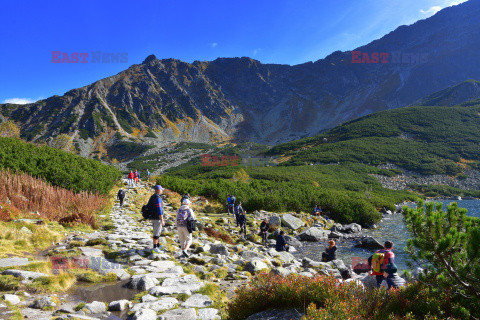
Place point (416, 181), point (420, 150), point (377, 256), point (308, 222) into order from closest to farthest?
point (377, 256)
point (308, 222)
point (416, 181)
point (420, 150)

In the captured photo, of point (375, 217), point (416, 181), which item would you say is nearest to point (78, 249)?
point (375, 217)

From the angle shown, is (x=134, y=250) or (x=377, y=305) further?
(x=134, y=250)

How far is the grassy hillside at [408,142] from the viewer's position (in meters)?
83.9

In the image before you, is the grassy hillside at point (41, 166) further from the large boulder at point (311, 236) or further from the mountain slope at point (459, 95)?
the mountain slope at point (459, 95)

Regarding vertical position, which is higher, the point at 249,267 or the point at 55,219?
the point at 55,219

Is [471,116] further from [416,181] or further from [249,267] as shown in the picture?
[249,267]

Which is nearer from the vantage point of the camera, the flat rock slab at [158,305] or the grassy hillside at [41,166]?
the flat rock slab at [158,305]

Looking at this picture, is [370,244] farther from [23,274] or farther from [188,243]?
[23,274]

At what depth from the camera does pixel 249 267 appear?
8312 mm

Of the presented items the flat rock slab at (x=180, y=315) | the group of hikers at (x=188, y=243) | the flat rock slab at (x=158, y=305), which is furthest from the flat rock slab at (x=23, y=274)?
the group of hikers at (x=188, y=243)

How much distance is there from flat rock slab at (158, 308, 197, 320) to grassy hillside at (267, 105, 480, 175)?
270 ft

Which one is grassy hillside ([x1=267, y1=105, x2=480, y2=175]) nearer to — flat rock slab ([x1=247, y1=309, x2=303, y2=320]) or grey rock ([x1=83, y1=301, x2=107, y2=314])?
flat rock slab ([x1=247, y1=309, x2=303, y2=320])

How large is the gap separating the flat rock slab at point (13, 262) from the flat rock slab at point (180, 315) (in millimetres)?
3729

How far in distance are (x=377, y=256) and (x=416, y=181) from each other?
263 ft
